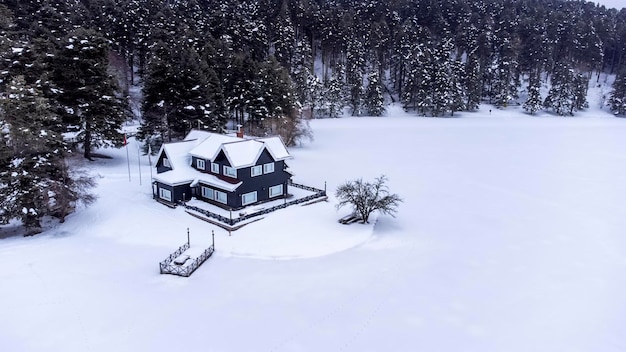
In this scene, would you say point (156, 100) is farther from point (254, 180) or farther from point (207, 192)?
point (254, 180)

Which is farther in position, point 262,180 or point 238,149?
point 262,180

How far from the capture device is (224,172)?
31.5 m

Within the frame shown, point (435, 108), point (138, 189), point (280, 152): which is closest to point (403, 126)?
point (435, 108)

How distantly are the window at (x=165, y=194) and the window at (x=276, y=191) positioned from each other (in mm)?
7546

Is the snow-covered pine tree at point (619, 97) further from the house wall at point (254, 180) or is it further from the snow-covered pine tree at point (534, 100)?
the house wall at point (254, 180)

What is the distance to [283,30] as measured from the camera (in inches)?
3081

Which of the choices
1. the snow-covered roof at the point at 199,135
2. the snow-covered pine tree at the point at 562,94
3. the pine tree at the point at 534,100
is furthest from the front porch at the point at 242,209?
the snow-covered pine tree at the point at 562,94

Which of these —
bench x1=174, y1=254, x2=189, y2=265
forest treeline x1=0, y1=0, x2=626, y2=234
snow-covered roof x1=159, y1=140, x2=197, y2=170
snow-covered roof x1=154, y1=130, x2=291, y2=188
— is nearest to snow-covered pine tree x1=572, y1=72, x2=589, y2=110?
forest treeline x1=0, y1=0, x2=626, y2=234

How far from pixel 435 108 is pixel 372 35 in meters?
19.8

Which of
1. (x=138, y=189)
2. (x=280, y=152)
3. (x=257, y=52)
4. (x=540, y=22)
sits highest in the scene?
(x=540, y=22)

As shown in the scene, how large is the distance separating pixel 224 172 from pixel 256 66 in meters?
27.6

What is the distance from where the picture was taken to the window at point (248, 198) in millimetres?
31250

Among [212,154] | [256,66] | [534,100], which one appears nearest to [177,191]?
[212,154]

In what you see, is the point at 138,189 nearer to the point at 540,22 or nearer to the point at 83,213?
the point at 83,213
